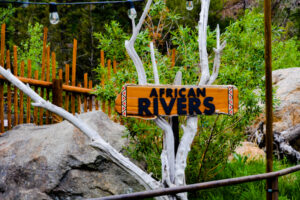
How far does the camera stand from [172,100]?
2.77 meters

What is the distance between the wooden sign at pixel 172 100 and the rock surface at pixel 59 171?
116 cm

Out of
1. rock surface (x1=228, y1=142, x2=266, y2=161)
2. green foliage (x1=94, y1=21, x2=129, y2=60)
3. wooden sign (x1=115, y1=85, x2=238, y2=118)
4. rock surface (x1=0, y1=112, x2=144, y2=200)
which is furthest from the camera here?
rock surface (x1=228, y1=142, x2=266, y2=161)

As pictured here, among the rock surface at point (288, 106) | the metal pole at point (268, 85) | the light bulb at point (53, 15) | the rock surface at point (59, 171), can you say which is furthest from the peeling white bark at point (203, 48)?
the rock surface at point (288, 106)

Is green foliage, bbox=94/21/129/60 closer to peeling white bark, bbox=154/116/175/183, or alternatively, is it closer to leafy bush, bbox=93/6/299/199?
leafy bush, bbox=93/6/299/199

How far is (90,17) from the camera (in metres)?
17.1

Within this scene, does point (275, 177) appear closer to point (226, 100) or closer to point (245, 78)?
point (226, 100)

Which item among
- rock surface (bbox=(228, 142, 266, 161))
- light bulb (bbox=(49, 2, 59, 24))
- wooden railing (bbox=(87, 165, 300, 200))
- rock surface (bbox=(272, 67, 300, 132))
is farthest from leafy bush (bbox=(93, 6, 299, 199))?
rock surface (bbox=(272, 67, 300, 132))

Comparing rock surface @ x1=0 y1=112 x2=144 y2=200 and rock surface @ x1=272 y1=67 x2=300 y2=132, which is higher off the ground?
rock surface @ x1=272 y1=67 x2=300 y2=132

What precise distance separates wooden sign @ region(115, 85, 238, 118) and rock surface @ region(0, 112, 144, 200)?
1159mm

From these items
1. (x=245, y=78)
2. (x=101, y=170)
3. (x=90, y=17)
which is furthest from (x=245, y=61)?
(x=90, y=17)

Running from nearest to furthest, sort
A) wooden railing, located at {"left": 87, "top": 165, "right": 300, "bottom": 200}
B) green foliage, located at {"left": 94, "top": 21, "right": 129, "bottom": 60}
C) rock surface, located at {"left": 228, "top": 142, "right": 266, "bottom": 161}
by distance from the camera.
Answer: wooden railing, located at {"left": 87, "top": 165, "right": 300, "bottom": 200} < green foliage, located at {"left": 94, "top": 21, "right": 129, "bottom": 60} < rock surface, located at {"left": 228, "top": 142, "right": 266, "bottom": 161}

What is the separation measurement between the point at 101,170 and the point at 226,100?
1783mm

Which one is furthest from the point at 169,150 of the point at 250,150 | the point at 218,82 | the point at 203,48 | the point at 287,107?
the point at 287,107

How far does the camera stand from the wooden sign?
273 cm
